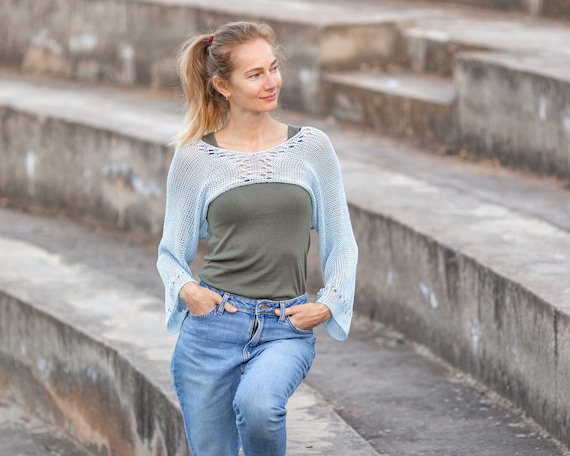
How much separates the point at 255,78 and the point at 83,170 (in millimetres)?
4294

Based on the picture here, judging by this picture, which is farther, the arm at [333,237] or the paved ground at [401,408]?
the paved ground at [401,408]

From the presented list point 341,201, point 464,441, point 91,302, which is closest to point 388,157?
point 91,302

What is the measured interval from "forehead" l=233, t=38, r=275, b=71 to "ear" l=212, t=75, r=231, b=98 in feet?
0.21

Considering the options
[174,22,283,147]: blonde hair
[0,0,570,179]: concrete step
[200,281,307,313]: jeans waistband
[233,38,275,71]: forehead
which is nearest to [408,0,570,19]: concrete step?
[0,0,570,179]: concrete step

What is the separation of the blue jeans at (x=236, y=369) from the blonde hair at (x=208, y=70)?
1.53 ft

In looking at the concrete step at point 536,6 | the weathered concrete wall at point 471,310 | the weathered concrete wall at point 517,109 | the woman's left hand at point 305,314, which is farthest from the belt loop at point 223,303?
the concrete step at point 536,6

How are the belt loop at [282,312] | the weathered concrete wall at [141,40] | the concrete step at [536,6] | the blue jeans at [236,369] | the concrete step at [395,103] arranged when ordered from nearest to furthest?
the blue jeans at [236,369] → the belt loop at [282,312] → the concrete step at [395,103] → the weathered concrete wall at [141,40] → the concrete step at [536,6]

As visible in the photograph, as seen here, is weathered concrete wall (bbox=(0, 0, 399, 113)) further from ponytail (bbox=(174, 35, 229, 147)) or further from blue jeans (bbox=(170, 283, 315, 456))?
blue jeans (bbox=(170, 283, 315, 456))

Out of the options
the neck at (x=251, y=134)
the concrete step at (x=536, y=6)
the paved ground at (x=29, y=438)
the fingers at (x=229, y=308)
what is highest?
the neck at (x=251, y=134)

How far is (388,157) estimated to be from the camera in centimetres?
707

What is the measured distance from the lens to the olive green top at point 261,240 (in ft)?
11.0

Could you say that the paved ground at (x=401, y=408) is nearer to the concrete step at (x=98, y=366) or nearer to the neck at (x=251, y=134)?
the concrete step at (x=98, y=366)

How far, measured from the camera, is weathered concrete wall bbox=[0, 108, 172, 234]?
7.10 meters

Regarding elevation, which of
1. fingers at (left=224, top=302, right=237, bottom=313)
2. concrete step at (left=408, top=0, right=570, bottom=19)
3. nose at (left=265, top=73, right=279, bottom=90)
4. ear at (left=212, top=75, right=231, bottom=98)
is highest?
nose at (left=265, top=73, right=279, bottom=90)
